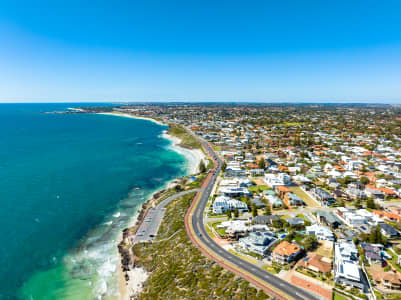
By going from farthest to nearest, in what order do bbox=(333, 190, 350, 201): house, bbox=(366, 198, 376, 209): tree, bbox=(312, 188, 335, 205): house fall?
1. bbox=(333, 190, 350, 201): house
2. bbox=(312, 188, 335, 205): house
3. bbox=(366, 198, 376, 209): tree

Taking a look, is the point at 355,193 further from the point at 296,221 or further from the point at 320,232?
the point at 320,232

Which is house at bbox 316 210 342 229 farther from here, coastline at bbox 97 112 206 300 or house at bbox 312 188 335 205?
coastline at bbox 97 112 206 300

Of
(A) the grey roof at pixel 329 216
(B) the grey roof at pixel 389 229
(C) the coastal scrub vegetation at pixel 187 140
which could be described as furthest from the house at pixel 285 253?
(C) the coastal scrub vegetation at pixel 187 140

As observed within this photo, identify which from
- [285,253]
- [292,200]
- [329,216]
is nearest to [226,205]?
[292,200]

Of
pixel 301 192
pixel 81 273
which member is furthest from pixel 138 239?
pixel 301 192

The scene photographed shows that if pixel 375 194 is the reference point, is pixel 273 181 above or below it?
above

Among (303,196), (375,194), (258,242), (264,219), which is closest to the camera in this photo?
(258,242)

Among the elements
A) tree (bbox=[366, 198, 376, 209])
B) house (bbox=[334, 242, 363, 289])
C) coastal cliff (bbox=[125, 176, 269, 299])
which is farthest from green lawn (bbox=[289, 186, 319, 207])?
coastal cliff (bbox=[125, 176, 269, 299])
